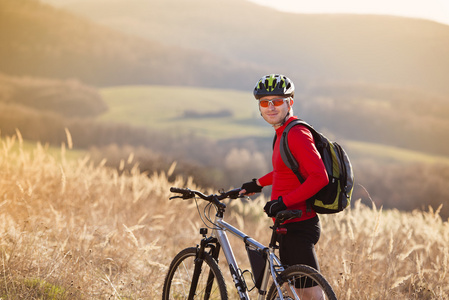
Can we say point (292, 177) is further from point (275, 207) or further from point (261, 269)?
point (261, 269)

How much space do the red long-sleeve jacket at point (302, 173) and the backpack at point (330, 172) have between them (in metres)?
0.04

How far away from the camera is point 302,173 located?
3.78 meters

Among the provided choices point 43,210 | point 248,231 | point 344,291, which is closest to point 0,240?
point 43,210

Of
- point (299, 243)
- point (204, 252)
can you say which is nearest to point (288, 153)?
point (299, 243)

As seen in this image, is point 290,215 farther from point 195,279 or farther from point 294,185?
point 195,279

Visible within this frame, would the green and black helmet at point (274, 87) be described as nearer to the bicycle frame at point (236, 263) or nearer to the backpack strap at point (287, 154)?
the backpack strap at point (287, 154)

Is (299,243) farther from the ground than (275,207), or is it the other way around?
(275,207)

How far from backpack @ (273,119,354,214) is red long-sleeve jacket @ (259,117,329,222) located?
4cm

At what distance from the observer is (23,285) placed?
4961 mm

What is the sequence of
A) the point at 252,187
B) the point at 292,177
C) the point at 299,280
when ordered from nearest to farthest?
the point at 299,280 → the point at 292,177 → the point at 252,187

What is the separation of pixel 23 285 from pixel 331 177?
3093mm

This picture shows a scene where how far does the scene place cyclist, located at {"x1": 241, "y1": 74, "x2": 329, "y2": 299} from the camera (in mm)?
3643

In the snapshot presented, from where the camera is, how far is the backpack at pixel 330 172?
3.76 meters

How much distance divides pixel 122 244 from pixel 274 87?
164 inches
